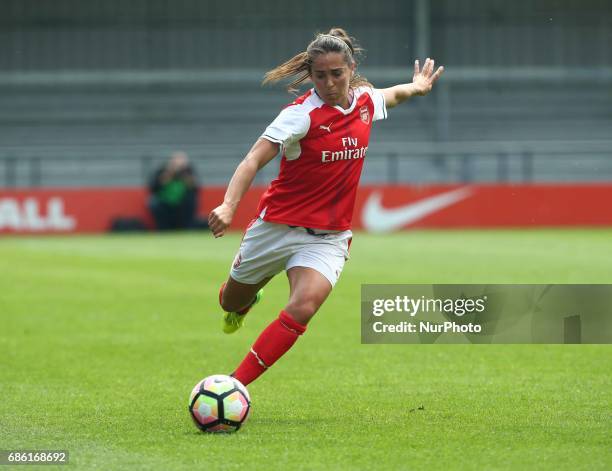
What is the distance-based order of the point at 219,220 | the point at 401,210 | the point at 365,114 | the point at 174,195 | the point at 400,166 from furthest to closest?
the point at 400,166
the point at 401,210
the point at 174,195
the point at 365,114
the point at 219,220

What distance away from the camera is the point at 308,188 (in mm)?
6469

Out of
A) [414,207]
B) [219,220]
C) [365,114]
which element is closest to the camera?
[219,220]

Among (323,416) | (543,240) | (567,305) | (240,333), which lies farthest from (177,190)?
(323,416)

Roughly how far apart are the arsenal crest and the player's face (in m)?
0.27

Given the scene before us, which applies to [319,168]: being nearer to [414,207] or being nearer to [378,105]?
[378,105]

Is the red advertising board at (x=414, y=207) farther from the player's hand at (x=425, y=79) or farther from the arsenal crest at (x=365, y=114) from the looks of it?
the arsenal crest at (x=365, y=114)

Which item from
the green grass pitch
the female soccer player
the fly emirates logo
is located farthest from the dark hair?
the green grass pitch

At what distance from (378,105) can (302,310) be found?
141cm

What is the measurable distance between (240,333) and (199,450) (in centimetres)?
492

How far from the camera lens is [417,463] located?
502 cm

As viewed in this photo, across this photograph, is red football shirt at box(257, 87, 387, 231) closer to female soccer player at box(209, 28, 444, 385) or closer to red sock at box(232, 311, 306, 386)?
female soccer player at box(209, 28, 444, 385)

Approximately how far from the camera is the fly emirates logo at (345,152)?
252 inches

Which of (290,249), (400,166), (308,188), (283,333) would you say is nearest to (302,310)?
(283,333)

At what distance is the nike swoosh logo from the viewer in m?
24.3
